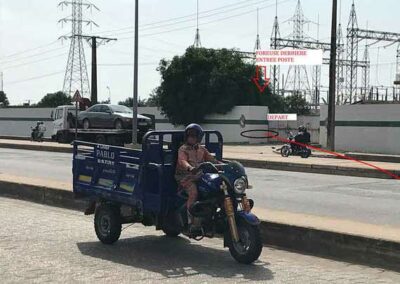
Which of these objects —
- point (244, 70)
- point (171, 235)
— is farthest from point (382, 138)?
point (171, 235)

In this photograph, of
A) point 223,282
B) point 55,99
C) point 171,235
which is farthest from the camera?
point 55,99

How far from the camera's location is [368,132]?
33.4m

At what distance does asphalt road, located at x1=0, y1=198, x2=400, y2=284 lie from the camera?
6.27 m

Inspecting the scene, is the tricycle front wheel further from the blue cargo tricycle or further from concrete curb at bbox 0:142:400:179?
concrete curb at bbox 0:142:400:179

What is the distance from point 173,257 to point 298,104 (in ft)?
168

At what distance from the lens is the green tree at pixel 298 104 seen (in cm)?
5515

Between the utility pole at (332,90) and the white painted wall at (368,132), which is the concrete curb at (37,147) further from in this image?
the white painted wall at (368,132)

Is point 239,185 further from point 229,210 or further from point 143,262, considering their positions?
point 143,262

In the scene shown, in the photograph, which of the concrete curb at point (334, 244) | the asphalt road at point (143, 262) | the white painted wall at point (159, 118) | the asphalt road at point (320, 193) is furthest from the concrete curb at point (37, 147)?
the concrete curb at point (334, 244)

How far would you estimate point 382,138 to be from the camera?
108 feet

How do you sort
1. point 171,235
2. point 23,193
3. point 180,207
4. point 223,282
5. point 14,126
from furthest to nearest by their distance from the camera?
point 14,126 < point 23,193 < point 171,235 < point 180,207 < point 223,282

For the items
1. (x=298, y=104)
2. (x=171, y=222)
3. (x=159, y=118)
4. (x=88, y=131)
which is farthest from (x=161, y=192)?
(x=298, y=104)

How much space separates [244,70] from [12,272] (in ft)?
119

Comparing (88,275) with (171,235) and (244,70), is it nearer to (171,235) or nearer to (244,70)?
(171,235)
